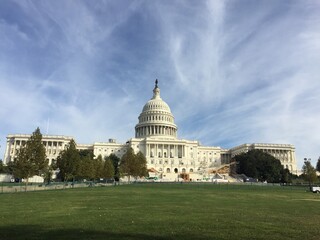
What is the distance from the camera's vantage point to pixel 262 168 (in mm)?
145875

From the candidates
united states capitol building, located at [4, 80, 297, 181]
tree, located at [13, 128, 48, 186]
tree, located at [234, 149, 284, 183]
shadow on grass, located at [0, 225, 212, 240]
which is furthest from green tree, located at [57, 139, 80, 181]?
tree, located at [234, 149, 284, 183]

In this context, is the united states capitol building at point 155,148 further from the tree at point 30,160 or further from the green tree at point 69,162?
the tree at point 30,160

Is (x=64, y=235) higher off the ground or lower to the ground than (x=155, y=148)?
lower

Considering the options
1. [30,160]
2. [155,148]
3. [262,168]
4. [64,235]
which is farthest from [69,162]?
[155,148]

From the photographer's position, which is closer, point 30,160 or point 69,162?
point 30,160

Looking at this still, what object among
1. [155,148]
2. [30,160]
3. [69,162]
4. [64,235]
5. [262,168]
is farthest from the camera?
[155,148]

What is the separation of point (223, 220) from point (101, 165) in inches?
3261

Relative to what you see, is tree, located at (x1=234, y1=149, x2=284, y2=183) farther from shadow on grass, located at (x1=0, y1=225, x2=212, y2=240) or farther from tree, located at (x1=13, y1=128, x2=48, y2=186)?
shadow on grass, located at (x1=0, y1=225, x2=212, y2=240)

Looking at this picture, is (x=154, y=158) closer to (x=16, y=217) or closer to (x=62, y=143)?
(x=62, y=143)

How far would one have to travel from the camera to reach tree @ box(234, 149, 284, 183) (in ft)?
467

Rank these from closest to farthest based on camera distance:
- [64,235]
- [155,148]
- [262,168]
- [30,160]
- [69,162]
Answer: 1. [64,235]
2. [30,160]
3. [69,162]
4. [262,168]
5. [155,148]

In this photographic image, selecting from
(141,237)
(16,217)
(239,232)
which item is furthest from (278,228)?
(16,217)

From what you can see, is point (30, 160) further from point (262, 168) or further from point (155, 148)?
point (155, 148)

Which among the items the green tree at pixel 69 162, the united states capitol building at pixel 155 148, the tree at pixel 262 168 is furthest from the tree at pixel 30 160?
the united states capitol building at pixel 155 148
